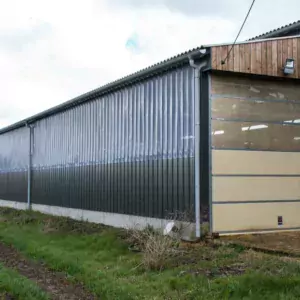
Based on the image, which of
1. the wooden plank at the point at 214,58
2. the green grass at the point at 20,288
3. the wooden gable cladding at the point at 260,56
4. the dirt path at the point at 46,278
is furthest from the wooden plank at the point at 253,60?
the green grass at the point at 20,288

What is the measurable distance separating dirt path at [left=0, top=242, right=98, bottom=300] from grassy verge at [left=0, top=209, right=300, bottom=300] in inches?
7.7

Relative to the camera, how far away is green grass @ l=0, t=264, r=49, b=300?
7.34 meters

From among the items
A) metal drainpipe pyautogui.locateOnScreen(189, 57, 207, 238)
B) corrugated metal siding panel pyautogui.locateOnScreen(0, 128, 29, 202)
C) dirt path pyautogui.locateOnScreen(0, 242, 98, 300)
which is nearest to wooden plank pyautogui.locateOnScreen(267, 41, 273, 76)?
metal drainpipe pyautogui.locateOnScreen(189, 57, 207, 238)

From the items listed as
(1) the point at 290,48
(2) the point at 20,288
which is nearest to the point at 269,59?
(1) the point at 290,48

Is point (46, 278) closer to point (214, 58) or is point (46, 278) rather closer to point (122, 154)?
point (214, 58)

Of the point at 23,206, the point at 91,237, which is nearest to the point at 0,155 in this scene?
the point at 23,206

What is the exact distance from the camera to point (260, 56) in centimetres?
1216

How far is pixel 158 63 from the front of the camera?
12883 millimetres

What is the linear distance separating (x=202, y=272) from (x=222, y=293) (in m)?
1.39

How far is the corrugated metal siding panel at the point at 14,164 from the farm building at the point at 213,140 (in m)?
9.98

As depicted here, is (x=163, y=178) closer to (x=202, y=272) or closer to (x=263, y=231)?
(x=263, y=231)

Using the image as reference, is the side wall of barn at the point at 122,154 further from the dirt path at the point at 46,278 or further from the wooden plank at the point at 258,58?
the dirt path at the point at 46,278

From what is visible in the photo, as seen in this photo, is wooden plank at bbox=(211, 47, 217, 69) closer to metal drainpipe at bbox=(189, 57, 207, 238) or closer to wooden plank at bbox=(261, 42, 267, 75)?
metal drainpipe at bbox=(189, 57, 207, 238)

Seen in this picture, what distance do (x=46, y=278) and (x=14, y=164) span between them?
18174mm
